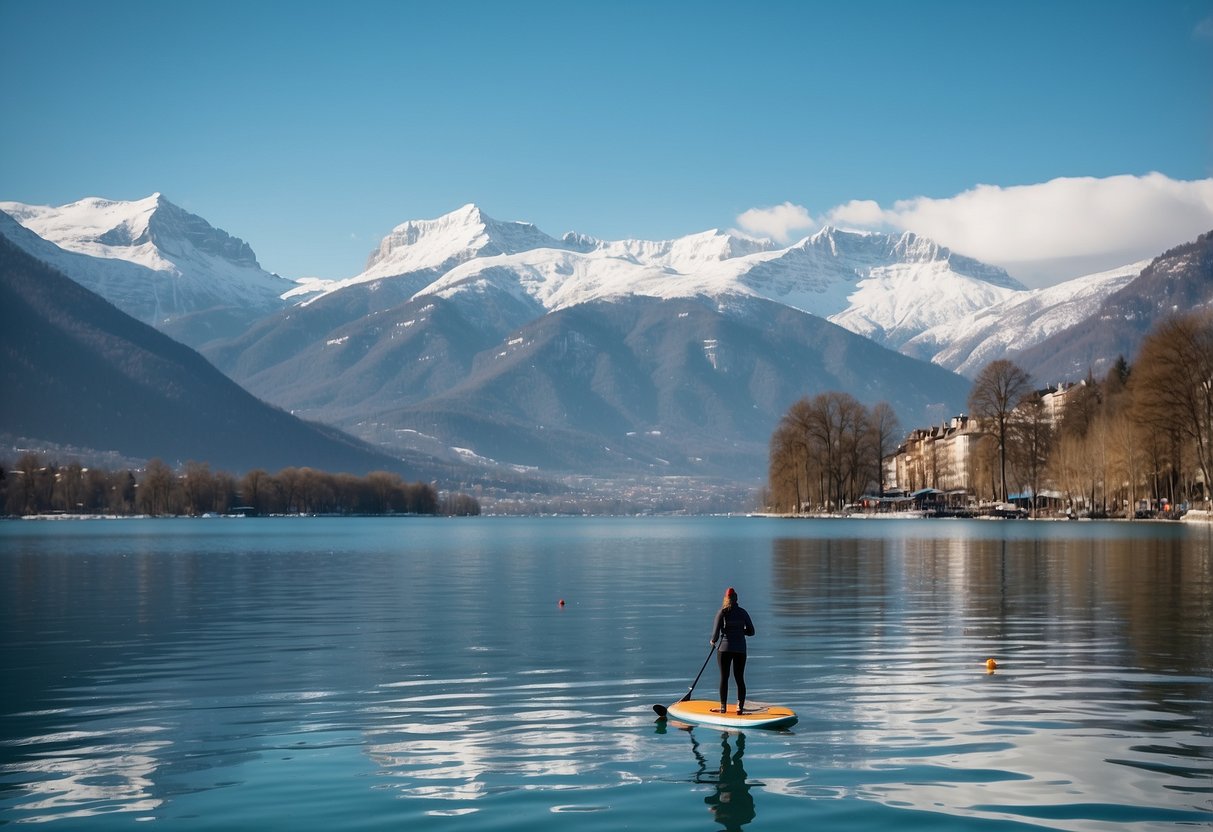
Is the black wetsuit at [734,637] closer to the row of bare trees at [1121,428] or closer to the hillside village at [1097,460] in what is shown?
the row of bare trees at [1121,428]

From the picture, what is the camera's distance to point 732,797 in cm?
2225

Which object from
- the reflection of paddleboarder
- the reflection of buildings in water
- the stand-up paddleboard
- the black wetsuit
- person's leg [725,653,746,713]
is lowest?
the reflection of paddleboarder

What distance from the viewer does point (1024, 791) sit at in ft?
72.7

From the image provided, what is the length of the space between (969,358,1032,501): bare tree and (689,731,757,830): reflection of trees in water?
15548cm

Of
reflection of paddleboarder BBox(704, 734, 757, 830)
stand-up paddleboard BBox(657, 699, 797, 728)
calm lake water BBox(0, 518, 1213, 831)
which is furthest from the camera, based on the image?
stand-up paddleboard BBox(657, 699, 797, 728)

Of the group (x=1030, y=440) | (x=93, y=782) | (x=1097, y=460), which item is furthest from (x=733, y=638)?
(x=1030, y=440)

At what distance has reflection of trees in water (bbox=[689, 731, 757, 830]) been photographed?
21.1m

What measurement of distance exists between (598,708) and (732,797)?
792cm

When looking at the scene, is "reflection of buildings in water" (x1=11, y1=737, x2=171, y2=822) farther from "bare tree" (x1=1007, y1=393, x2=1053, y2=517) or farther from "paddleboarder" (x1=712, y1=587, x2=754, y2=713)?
"bare tree" (x1=1007, y1=393, x2=1053, y2=517)

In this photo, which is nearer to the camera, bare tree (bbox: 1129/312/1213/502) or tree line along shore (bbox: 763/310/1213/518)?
bare tree (bbox: 1129/312/1213/502)

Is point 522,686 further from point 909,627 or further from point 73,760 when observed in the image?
point 909,627

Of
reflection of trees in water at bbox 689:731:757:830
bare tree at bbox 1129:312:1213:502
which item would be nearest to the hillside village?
bare tree at bbox 1129:312:1213:502

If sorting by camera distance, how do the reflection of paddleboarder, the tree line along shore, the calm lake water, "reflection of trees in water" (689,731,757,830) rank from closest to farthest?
1. the reflection of paddleboarder
2. "reflection of trees in water" (689,731,757,830)
3. the calm lake water
4. the tree line along shore

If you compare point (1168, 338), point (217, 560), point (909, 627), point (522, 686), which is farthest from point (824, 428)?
point (522, 686)
